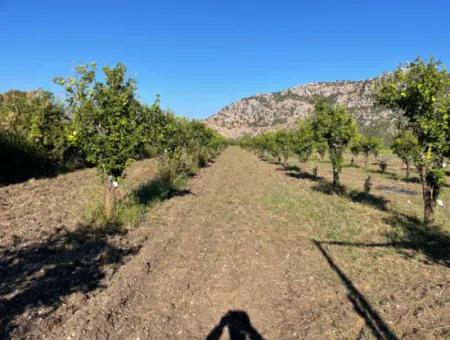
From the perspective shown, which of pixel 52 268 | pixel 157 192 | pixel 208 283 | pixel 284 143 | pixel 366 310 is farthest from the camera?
pixel 284 143

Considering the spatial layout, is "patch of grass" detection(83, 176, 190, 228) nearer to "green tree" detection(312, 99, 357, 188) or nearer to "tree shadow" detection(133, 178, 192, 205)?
"tree shadow" detection(133, 178, 192, 205)

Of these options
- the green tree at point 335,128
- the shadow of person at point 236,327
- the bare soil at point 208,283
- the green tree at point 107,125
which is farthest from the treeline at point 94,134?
the green tree at point 335,128

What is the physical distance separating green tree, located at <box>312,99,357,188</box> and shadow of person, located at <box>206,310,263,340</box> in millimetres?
16614

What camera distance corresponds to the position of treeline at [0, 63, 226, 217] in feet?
36.1

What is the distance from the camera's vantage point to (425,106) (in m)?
12.3

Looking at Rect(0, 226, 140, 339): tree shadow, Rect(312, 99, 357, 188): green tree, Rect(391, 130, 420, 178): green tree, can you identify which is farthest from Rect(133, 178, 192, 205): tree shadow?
Rect(391, 130, 420, 178): green tree

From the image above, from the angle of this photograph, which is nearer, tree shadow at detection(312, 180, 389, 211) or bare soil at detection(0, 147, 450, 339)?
bare soil at detection(0, 147, 450, 339)

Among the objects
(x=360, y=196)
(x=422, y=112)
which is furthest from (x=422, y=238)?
(x=360, y=196)

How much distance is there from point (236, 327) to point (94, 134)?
7.71m

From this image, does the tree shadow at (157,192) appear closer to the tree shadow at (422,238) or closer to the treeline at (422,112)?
the tree shadow at (422,238)

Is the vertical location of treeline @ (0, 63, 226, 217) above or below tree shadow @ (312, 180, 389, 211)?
above

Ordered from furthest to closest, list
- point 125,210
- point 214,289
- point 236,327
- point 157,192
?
1. point 157,192
2. point 125,210
3. point 214,289
4. point 236,327

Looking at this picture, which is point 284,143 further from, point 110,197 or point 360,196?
point 110,197

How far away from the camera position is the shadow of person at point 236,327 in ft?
18.3
